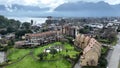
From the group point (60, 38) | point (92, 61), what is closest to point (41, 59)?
point (92, 61)

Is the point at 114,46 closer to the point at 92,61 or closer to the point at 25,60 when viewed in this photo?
the point at 92,61

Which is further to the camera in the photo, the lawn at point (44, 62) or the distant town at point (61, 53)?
the distant town at point (61, 53)

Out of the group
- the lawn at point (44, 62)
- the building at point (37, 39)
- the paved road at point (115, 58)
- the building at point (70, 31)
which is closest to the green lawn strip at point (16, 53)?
the lawn at point (44, 62)

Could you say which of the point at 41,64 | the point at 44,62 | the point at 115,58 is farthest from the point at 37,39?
the point at 115,58

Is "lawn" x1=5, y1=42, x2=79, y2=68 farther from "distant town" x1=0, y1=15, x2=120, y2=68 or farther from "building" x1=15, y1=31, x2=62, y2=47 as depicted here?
"building" x1=15, y1=31, x2=62, y2=47

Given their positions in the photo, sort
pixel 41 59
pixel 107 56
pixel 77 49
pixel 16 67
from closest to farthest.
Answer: pixel 16 67 < pixel 41 59 < pixel 107 56 < pixel 77 49

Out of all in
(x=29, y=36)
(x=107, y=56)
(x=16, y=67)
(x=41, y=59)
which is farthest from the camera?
(x=29, y=36)

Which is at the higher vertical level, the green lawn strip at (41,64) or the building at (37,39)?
the building at (37,39)

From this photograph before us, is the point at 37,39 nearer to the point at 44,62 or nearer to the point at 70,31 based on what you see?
the point at 70,31

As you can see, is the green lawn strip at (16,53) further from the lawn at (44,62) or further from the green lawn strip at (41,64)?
the green lawn strip at (41,64)

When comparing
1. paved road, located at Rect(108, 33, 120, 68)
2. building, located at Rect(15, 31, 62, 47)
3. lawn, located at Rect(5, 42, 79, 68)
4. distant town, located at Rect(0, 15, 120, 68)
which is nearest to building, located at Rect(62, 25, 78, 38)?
distant town, located at Rect(0, 15, 120, 68)

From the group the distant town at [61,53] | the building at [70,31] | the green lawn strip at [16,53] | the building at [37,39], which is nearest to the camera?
the distant town at [61,53]
